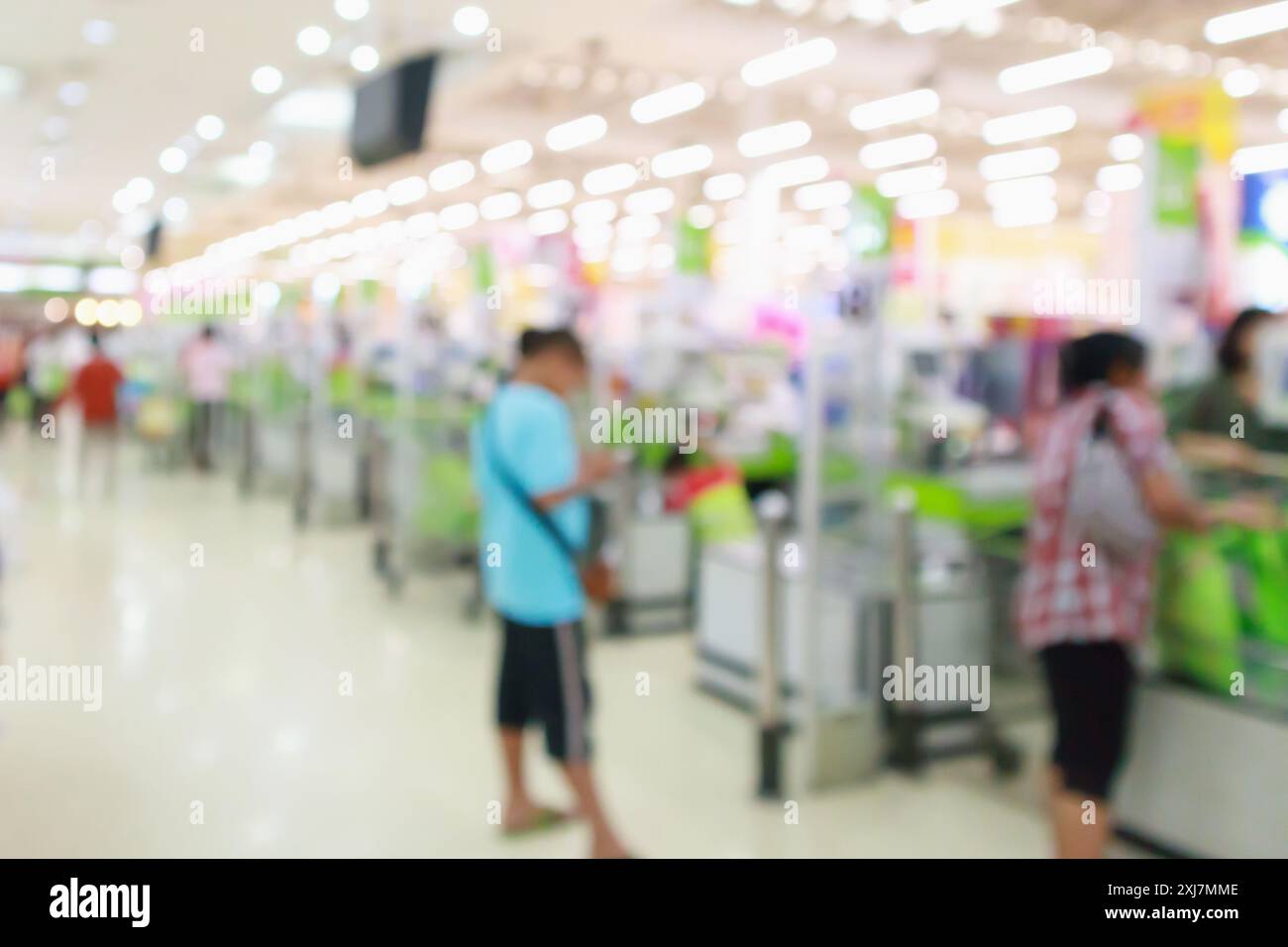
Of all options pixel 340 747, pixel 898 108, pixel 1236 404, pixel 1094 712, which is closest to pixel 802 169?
pixel 898 108

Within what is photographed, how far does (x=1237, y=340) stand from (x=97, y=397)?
856 centimetres

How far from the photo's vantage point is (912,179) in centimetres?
1666

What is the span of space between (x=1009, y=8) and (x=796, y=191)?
8.39 meters

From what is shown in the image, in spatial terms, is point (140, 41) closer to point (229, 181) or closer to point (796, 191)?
point (229, 181)

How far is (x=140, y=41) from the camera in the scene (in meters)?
8.67

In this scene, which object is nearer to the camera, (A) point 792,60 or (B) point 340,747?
(B) point 340,747

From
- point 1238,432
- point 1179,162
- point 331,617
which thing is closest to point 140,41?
point 331,617

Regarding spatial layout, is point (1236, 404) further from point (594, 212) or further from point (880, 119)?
point (594, 212)

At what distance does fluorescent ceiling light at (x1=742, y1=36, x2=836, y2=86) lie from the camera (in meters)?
9.20

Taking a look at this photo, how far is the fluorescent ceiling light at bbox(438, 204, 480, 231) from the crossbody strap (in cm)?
1808

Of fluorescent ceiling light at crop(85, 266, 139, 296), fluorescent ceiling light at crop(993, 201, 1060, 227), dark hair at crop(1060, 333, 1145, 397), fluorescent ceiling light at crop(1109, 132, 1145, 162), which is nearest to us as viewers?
dark hair at crop(1060, 333, 1145, 397)

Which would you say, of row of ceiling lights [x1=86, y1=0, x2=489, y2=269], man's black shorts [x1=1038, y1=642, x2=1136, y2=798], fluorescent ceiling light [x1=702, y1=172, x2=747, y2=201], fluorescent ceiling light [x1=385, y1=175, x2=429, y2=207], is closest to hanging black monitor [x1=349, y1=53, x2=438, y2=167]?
row of ceiling lights [x1=86, y1=0, x2=489, y2=269]

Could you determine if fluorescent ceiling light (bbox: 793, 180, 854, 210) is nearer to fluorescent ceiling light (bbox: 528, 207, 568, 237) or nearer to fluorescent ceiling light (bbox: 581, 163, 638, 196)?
fluorescent ceiling light (bbox: 581, 163, 638, 196)
